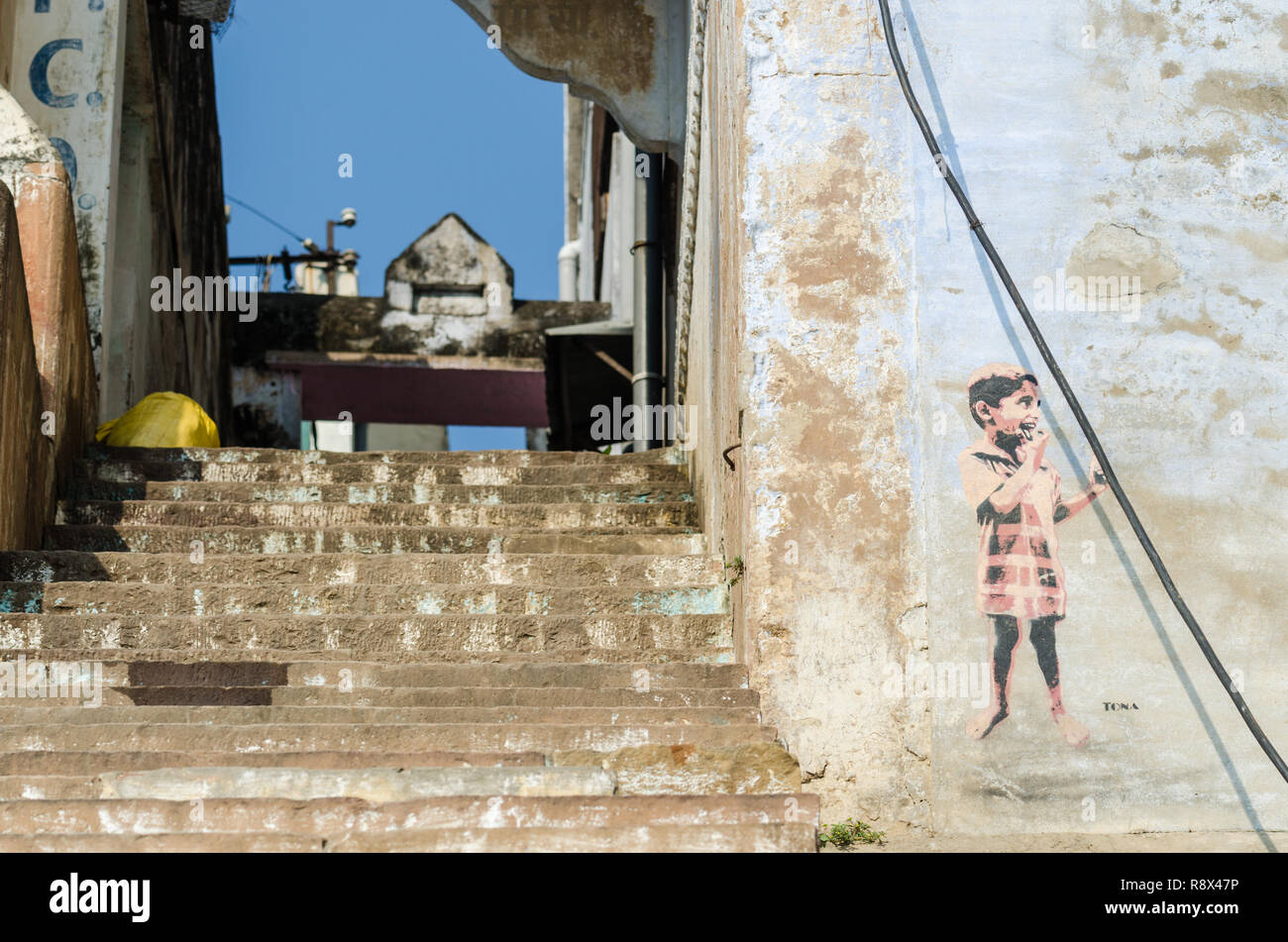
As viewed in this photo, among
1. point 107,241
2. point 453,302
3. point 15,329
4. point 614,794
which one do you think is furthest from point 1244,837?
point 453,302

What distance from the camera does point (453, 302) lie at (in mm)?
18125

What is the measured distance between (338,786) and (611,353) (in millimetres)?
11610

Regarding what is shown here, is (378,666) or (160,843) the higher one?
(378,666)

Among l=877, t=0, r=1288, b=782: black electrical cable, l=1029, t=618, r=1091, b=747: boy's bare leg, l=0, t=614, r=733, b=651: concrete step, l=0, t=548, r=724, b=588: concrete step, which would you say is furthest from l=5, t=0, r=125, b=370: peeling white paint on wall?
l=1029, t=618, r=1091, b=747: boy's bare leg

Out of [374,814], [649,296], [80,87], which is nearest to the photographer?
[374,814]

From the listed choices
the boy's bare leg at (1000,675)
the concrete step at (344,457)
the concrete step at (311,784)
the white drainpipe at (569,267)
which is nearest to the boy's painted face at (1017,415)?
the boy's bare leg at (1000,675)

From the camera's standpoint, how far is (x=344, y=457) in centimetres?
799

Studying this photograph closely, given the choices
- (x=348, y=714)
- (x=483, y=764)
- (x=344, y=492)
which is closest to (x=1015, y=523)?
(x=483, y=764)

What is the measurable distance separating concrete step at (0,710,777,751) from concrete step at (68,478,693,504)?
98.6 inches

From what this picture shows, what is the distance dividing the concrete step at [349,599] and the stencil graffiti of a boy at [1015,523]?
113 cm

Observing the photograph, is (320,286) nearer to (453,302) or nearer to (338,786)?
(453,302)

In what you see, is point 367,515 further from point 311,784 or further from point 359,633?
point 311,784

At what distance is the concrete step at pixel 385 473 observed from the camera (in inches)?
307

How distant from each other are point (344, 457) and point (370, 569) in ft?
5.35
